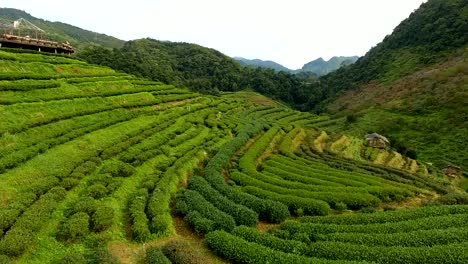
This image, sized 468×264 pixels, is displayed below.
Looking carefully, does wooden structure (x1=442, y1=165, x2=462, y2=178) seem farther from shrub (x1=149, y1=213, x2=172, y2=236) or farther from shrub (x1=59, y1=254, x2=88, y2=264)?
shrub (x1=59, y1=254, x2=88, y2=264)

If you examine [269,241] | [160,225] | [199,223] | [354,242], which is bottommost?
[160,225]

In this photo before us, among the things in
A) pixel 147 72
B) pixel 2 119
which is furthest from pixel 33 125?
pixel 147 72

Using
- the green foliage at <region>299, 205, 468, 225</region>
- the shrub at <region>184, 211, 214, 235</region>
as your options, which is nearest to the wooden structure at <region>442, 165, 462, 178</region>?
the green foliage at <region>299, 205, 468, 225</region>

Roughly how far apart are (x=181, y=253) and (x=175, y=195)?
11353 millimetres

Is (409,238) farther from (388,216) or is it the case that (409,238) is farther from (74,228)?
(74,228)

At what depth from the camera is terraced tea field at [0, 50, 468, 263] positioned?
25.5 metres

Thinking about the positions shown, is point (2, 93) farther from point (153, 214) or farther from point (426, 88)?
point (426, 88)

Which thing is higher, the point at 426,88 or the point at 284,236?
the point at 426,88

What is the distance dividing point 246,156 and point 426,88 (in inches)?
5035

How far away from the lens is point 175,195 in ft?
118

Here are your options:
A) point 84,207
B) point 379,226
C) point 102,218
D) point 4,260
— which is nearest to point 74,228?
point 102,218

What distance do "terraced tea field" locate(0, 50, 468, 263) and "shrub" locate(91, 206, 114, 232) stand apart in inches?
3.1

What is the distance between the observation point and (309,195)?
38.0 meters

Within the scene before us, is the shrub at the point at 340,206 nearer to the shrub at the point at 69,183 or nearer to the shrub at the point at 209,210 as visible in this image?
the shrub at the point at 209,210
